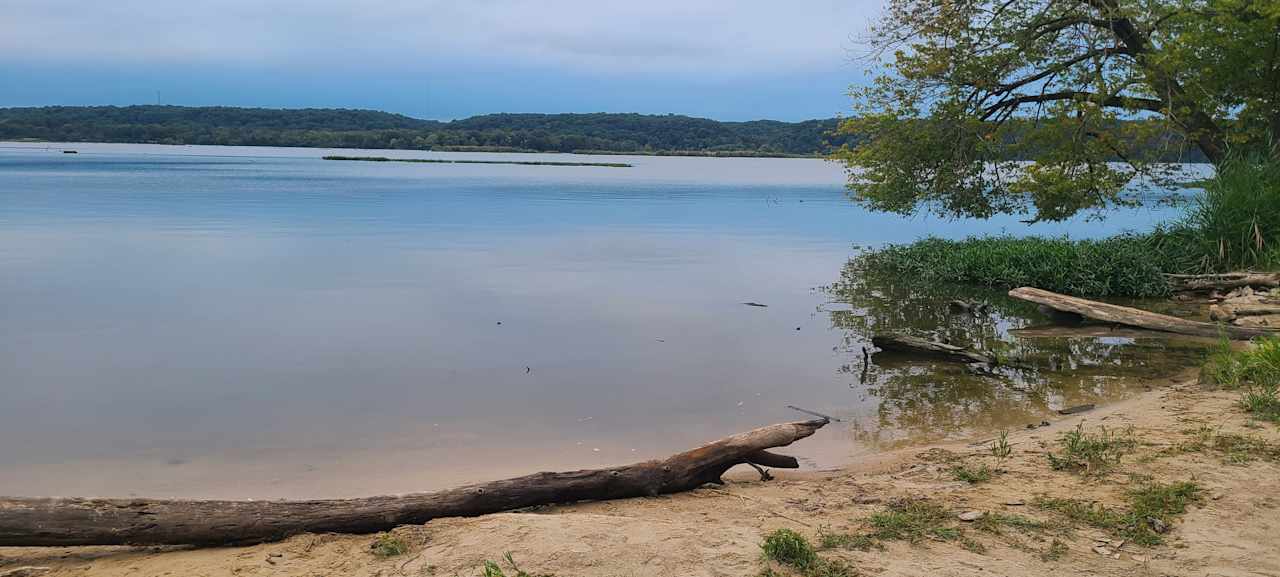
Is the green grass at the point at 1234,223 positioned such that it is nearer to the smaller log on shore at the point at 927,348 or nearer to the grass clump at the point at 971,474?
the smaller log on shore at the point at 927,348

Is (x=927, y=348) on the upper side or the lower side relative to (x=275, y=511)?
lower

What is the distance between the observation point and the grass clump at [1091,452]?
6.53 m

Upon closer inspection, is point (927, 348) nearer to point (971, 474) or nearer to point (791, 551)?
point (971, 474)

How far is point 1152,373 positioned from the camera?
1134 cm

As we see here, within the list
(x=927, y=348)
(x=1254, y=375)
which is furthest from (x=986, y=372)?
(x=1254, y=375)

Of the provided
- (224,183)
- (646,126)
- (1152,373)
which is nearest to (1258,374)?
(1152,373)

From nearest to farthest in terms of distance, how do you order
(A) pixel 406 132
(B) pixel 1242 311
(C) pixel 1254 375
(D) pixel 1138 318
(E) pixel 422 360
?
(C) pixel 1254 375 < (E) pixel 422 360 < (D) pixel 1138 318 < (B) pixel 1242 311 < (A) pixel 406 132

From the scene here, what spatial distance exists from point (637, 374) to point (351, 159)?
344ft

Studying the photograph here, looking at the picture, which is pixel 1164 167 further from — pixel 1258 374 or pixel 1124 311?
pixel 1258 374

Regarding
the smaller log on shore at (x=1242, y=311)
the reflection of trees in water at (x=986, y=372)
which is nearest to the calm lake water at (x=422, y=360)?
the reflection of trees in water at (x=986, y=372)

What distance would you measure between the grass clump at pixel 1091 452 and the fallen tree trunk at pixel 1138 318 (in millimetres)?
5652

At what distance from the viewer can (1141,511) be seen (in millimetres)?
5473

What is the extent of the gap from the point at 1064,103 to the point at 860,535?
20.2m

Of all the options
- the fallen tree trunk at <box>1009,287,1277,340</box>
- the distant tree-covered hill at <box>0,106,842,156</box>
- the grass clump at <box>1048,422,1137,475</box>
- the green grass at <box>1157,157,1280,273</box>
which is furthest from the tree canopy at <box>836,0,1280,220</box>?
the distant tree-covered hill at <box>0,106,842,156</box>
